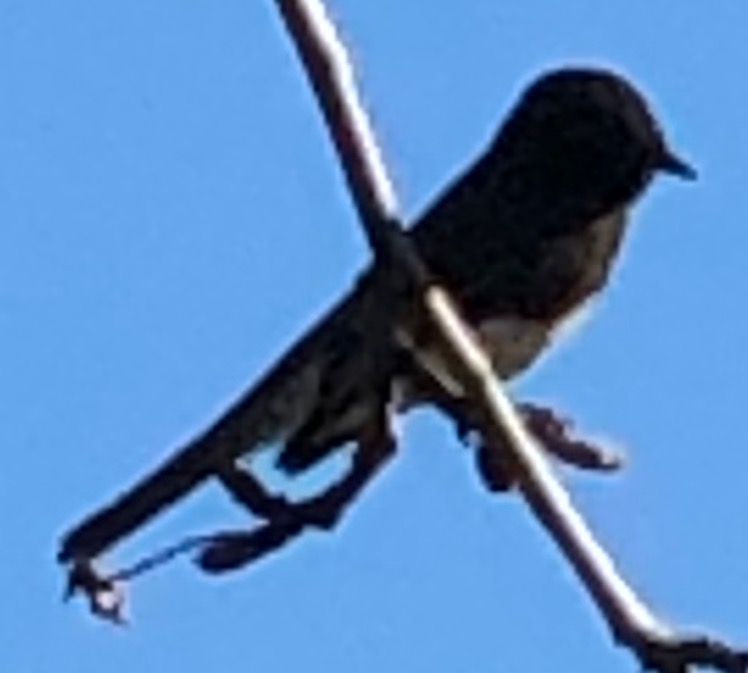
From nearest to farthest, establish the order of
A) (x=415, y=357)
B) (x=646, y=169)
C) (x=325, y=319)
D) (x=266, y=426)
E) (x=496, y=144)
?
1. (x=415, y=357)
2. (x=266, y=426)
3. (x=325, y=319)
4. (x=646, y=169)
5. (x=496, y=144)

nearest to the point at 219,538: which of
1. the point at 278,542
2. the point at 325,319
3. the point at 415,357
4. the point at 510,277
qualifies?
the point at 278,542

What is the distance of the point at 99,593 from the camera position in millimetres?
2588

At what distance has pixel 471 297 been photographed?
4.03m

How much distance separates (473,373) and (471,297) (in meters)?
1.95

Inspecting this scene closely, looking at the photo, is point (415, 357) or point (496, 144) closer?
point (415, 357)

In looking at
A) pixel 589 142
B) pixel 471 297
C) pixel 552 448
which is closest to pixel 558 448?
pixel 552 448

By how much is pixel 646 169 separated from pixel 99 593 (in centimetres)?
242

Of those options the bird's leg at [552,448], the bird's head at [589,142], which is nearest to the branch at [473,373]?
the bird's leg at [552,448]

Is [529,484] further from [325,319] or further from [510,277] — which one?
[510,277]

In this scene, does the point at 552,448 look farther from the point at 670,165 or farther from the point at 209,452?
the point at 670,165

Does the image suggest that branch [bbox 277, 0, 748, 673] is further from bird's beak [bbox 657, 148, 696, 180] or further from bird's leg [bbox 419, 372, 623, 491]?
bird's beak [bbox 657, 148, 696, 180]

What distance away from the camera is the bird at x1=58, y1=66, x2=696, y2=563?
7.59 ft

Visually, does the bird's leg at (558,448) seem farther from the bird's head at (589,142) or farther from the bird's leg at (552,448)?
the bird's head at (589,142)

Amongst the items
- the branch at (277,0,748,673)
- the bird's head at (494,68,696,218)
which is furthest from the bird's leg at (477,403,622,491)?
the bird's head at (494,68,696,218)
